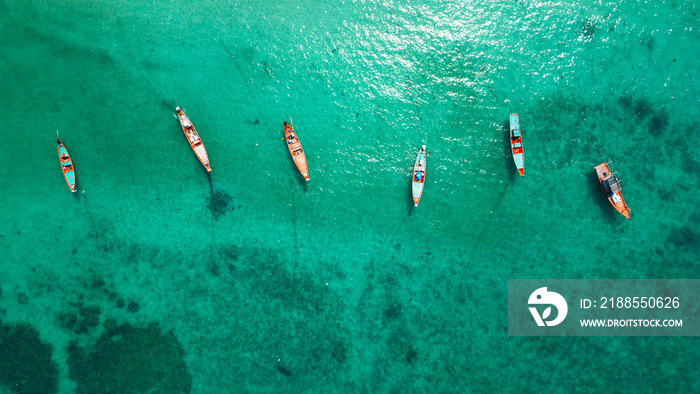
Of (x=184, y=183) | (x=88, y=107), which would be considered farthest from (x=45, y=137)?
(x=184, y=183)

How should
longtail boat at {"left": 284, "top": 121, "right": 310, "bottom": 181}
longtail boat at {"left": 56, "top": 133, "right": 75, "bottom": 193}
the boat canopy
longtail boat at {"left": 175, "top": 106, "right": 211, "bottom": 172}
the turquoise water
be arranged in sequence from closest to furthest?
the boat canopy
longtail boat at {"left": 56, "top": 133, "right": 75, "bottom": 193}
longtail boat at {"left": 175, "top": 106, "right": 211, "bottom": 172}
longtail boat at {"left": 284, "top": 121, "right": 310, "bottom": 181}
the turquoise water

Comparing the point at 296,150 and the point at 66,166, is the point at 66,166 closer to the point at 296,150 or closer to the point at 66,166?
the point at 66,166

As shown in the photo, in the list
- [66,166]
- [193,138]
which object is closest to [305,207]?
[193,138]

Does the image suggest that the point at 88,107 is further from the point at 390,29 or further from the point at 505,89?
the point at 505,89

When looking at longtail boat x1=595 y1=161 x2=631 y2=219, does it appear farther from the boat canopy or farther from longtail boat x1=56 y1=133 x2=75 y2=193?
longtail boat x1=56 y1=133 x2=75 y2=193

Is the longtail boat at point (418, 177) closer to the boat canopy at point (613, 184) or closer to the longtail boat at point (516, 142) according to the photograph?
the longtail boat at point (516, 142)

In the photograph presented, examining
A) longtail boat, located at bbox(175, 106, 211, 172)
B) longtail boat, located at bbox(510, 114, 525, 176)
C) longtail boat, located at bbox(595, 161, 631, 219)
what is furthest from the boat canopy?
longtail boat, located at bbox(175, 106, 211, 172)

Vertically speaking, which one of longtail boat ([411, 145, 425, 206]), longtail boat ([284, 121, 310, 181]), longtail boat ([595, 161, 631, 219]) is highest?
longtail boat ([284, 121, 310, 181])
